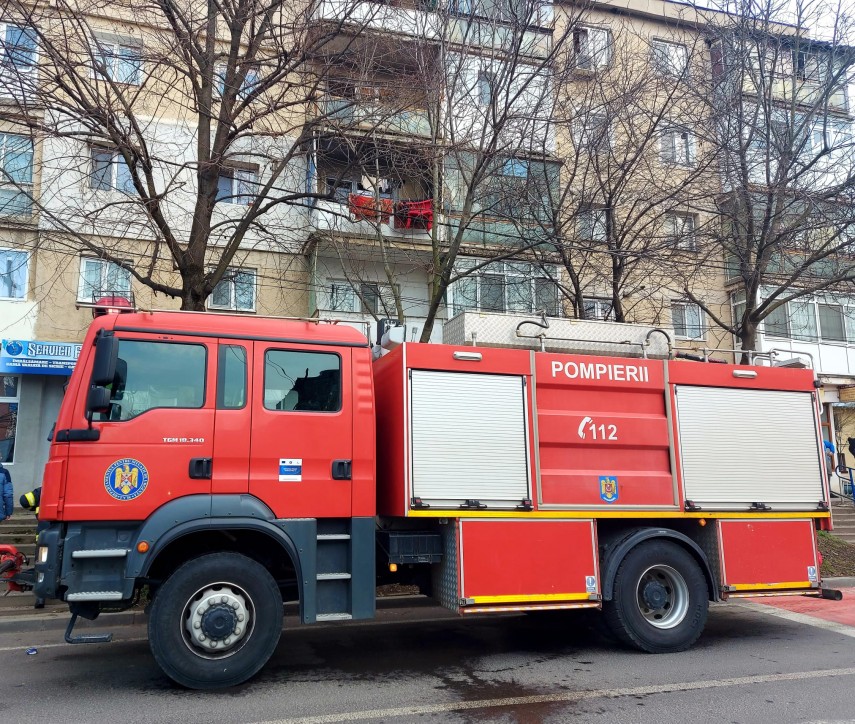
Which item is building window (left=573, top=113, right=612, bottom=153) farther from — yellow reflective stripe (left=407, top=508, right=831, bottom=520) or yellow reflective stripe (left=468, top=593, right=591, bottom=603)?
yellow reflective stripe (left=468, top=593, right=591, bottom=603)

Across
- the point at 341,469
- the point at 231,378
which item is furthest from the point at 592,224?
the point at 231,378

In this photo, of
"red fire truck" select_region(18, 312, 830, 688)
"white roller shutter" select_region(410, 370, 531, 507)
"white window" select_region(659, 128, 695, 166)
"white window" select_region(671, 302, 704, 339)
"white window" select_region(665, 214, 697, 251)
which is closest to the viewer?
"red fire truck" select_region(18, 312, 830, 688)

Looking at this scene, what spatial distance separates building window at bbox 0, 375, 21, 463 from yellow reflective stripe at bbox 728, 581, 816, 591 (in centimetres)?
1430

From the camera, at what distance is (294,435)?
579cm

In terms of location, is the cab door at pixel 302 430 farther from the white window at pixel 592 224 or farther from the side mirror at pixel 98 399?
the white window at pixel 592 224

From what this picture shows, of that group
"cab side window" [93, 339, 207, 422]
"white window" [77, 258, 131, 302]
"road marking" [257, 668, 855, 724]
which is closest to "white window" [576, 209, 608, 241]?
"road marking" [257, 668, 855, 724]

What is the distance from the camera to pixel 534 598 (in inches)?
243

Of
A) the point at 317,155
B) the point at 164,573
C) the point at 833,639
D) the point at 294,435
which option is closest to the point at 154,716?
the point at 164,573

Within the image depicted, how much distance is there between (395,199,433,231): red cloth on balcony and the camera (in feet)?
40.0

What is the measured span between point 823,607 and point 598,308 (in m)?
9.02

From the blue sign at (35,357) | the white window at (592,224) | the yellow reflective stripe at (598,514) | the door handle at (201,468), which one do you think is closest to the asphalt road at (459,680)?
the yellow reflective stripe at (598,514)

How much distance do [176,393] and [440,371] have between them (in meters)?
2.34

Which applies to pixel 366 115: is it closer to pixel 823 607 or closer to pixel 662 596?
pixel 662 596

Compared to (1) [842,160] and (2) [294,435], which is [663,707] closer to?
(2) [294,435]
